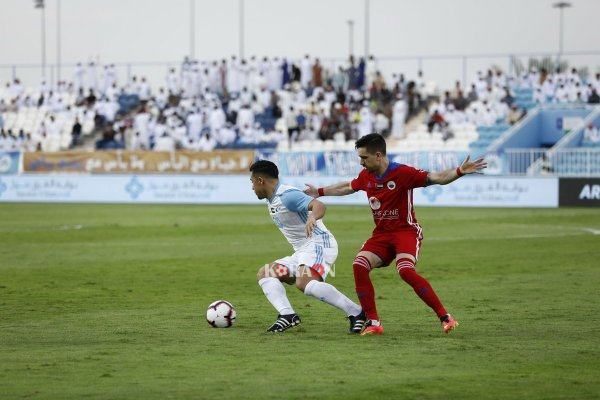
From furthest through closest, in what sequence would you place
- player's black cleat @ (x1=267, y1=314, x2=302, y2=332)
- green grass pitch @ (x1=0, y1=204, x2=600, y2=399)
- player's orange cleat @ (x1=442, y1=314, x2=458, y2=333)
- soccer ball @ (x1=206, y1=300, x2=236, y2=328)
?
soccer ball @ (x1=206, y1=300, x2=236, y2=328) < player's black cleat @ (x1=267, y1=314, x2=302, y2=332) < player's orange cleat @ (x1=442, y1=314, x2=458, y2=333) < green grass pitch @ (x1=0, y1=204, x2=600, y2=399)

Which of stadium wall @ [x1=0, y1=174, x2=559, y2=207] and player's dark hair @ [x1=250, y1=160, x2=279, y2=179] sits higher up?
player's dark hair @ [x1=250, y1=160, x2=279, y2=179]

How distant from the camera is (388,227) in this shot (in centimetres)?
1110

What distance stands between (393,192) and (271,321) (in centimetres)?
218

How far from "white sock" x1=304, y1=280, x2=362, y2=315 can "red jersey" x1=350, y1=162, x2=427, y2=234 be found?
31.0 inches

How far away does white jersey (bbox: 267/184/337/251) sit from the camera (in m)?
11.1

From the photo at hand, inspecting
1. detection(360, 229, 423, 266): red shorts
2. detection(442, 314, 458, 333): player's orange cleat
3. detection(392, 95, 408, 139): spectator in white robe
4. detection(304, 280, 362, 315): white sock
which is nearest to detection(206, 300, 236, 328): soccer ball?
detection(304, 280, 362, 315): white sock

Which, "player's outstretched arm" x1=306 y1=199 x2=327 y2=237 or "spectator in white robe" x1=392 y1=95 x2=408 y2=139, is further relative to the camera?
"spectator in white robe" x1=392 y1=95 x2=408 y2=139

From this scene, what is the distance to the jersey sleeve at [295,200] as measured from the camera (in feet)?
36.4

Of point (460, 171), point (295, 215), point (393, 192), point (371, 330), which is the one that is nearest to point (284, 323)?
point (371, 330)

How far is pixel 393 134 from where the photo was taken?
161ft

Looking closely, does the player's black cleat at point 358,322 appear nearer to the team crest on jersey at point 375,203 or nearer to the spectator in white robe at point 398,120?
the team crest on jersey at point 375,203

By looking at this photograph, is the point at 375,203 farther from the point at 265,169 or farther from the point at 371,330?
the point at 371,330

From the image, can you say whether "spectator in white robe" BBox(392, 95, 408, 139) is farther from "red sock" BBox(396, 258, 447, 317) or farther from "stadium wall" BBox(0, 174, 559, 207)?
"red sock" BBox(396, 258, 447, 317)

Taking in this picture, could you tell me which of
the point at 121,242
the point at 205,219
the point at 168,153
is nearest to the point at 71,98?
the point at 168,153
